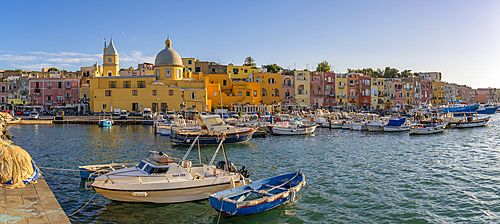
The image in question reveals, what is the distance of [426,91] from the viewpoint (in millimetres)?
107750

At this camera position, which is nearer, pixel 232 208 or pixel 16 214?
pixel 16 214

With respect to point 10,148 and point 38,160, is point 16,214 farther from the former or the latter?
point 38,160

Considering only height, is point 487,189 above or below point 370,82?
below

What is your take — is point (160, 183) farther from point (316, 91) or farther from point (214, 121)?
point (316, 91)

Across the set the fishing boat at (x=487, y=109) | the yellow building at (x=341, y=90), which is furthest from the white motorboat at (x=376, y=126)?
the fishing boat at (x=487, y=109)

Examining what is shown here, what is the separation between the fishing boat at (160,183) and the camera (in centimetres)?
1240

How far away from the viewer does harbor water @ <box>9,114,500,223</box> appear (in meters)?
12.2

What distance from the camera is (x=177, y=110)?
64.8 m

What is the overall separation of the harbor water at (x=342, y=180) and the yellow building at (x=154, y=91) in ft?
112

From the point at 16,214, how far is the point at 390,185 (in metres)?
15.4

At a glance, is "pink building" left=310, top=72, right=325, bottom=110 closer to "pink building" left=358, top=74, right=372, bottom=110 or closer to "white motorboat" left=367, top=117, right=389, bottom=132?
"pink building" left=358, top=74, right=372, bottom=110

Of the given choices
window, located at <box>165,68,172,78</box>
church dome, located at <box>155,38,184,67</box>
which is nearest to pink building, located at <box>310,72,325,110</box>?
church dome, located at <box>155,38,184,67</box>

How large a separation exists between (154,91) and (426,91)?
88.9 m

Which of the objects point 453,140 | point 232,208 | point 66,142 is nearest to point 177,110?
point 66,142
